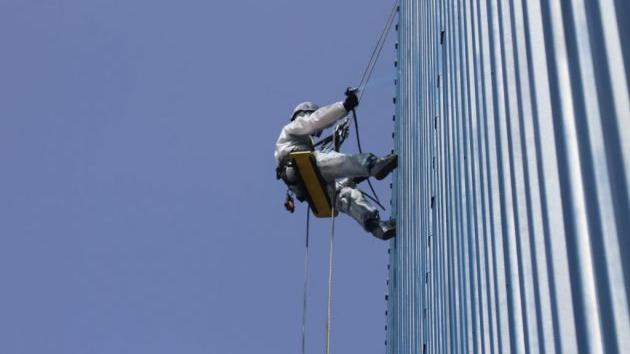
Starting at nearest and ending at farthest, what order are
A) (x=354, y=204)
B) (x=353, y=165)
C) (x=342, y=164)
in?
1. (x=353, y=165)
2. (x=342, y=164)
3. (x=354, y=204)

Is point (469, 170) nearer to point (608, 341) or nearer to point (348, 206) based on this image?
point (608, 341)

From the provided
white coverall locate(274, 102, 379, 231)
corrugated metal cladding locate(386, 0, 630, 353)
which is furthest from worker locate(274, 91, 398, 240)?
corrugated metal cladding locate(386, 0, 630, 353)

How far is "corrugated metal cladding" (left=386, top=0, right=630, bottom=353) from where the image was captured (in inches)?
143

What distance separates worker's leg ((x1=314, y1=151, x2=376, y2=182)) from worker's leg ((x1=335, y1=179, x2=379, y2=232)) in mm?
485

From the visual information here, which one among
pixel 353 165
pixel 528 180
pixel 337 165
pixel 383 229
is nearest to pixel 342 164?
pixel 337 165

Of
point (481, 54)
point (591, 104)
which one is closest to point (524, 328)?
point (591, 104)

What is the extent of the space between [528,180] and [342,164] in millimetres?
7112

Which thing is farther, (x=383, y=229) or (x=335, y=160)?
(x=335, y=160)

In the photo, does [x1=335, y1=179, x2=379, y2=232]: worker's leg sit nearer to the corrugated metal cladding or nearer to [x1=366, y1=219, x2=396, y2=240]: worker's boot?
[x1=366, y1=219, x2=396, y2=240]: worker's boot

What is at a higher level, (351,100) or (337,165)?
(351,100)

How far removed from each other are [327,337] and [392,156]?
7.37 feet

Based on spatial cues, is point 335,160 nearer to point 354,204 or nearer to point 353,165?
point 353,165

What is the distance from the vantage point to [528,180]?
4598mm

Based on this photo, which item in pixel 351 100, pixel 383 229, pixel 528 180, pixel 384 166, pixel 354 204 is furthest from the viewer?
pixel 354 204
